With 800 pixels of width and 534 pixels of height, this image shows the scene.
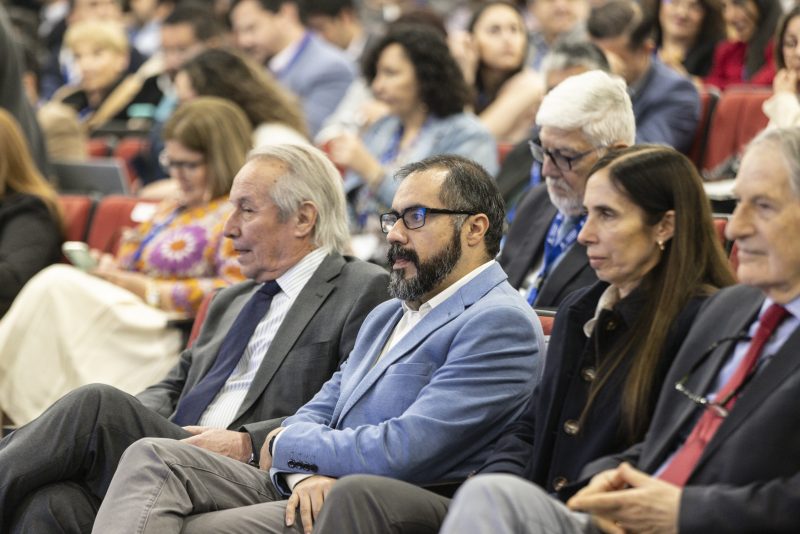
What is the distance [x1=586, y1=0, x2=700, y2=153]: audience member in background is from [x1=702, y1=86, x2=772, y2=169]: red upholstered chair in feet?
0.30

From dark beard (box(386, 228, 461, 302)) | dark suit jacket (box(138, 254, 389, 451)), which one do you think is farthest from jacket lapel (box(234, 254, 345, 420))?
dark beard (box(386, 228, 461, 302))

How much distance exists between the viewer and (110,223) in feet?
18.8

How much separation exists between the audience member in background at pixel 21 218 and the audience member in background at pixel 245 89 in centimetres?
87

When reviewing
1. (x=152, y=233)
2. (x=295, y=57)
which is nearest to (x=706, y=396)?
(x=152, y=233)

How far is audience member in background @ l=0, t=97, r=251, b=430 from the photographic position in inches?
189

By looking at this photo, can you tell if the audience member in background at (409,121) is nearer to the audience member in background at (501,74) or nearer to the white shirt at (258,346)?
the audience member in background at (501,74)

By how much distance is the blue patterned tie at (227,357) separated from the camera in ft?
12.6

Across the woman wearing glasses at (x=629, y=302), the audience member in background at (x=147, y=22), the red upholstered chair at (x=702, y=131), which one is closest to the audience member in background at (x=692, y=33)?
the red upholstered chair at (x=702, y=131)

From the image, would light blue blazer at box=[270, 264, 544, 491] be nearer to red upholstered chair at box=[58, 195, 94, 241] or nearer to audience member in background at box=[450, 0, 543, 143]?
red upholstered chair at box=[58, 195, 94, 241]

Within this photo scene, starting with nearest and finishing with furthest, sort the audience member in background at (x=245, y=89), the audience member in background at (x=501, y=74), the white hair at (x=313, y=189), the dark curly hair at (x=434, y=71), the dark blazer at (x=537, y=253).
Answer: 1. the dark blazer at (x=537, y=253)
2. the white hair at (x=313, y=189)
3. the dark curly hair at (x=434, y=71)
4. the audience member in background at (x=245, y=89)
5. the audience member in background at (x=501, y=74)

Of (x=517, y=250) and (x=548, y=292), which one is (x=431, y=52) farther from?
(x=548, y=292)

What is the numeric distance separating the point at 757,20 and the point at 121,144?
148 inches

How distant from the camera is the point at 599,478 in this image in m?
2.62

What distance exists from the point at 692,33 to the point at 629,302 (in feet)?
13.5
